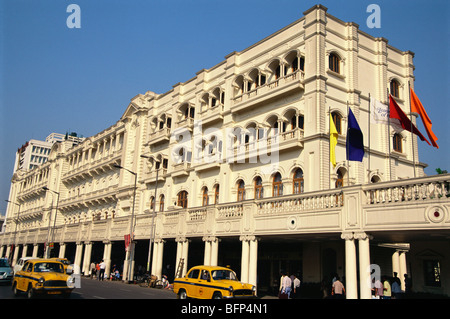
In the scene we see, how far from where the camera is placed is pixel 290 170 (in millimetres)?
28031

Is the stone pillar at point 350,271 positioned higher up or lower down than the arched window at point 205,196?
lower down

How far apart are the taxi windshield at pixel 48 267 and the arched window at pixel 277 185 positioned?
15.6 metres

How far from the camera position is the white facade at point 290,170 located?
18.3m

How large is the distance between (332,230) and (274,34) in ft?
58.9

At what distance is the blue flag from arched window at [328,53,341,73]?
7694mm

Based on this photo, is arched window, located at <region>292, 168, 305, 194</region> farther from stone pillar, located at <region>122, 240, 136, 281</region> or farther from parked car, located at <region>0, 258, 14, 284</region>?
parked car, located at <region>0, 258, 14, 284</region>

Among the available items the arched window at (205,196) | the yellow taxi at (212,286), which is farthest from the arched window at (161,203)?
the yellow taxi at (212,286)

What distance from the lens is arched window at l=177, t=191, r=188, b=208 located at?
38.0m

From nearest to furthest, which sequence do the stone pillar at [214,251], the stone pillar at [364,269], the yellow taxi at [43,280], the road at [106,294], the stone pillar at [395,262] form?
the yellow taxi at [43,280] < the stone pillar at [364,269] < the road at [106,294] < the stone pillar at [214,251] < the stone pillar at [395,262]

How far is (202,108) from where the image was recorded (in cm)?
3788

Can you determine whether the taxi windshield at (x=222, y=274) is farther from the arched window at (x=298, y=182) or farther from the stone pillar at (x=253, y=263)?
the arched window at (x=298, y=182)

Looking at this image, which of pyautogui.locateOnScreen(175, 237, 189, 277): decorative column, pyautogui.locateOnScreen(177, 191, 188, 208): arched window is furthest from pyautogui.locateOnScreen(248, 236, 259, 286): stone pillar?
pyautogui.locateOnScreen(177, 191, 188, 208): arched window

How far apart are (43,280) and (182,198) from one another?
22213mm

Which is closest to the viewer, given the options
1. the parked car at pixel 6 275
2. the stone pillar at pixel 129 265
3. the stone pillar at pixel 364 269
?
the stone pillar at pixel 364 269
